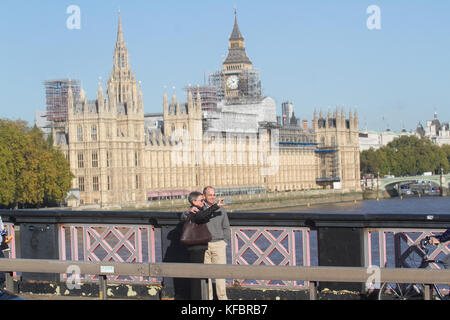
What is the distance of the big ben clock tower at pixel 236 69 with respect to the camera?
3519 inches

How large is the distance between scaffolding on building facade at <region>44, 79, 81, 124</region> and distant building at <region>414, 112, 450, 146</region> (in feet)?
404

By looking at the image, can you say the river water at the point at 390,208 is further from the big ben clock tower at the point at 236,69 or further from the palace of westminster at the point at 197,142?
the big ben clock tower at the point at 236,69

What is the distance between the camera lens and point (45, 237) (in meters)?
8.57

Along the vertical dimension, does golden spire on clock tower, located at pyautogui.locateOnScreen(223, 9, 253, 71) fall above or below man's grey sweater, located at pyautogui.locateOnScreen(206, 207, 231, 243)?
above

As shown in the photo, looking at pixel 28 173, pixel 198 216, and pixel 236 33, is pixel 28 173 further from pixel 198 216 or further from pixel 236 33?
pixel 236 33

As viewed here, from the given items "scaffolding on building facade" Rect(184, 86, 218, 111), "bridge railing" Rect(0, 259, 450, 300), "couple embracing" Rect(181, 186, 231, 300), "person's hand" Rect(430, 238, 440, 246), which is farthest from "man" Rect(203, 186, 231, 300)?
"scaffolding on building facade" Rect(184, 86, 218, 111)

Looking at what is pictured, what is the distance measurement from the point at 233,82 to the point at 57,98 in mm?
29961

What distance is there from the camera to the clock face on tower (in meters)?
90.6

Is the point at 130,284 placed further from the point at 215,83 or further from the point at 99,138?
the point at 215,83

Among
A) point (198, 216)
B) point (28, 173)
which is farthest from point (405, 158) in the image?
point (198, 216)

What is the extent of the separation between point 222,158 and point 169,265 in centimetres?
6801

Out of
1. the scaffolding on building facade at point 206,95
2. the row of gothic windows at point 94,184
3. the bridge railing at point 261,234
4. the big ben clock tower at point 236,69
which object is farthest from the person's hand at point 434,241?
the big ben clock tower at point 236,69

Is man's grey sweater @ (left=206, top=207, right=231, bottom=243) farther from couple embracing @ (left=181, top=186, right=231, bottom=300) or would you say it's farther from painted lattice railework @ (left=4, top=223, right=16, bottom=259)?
painted lattice railework @ (left=4, top=223, right=16, bottom=259)
